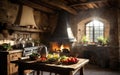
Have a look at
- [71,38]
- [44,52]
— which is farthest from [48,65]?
[71,38]

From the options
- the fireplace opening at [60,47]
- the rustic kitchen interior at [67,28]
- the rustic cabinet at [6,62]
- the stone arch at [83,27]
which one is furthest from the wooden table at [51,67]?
the stone arch at [83,27]

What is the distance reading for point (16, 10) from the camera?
597 cm

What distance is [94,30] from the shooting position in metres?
7.78

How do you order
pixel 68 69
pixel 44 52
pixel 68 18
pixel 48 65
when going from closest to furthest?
pixel 68 69 < pixel 48 65 < pixel 44 52 < pixel 68 18

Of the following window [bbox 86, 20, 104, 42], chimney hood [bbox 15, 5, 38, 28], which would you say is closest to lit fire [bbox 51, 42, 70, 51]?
window [bbox 86, 20, 104, 42]

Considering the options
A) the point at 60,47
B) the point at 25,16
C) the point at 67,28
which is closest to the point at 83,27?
the point at 67,28

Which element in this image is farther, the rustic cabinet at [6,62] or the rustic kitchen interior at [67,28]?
the rustic kitchen interior at [67,28]

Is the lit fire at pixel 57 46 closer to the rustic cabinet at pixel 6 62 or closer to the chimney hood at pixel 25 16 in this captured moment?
the chimney hood at pixel 25 16

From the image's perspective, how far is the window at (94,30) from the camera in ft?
25.0

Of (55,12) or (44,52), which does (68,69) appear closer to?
(44,52)

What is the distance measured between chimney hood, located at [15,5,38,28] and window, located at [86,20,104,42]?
2.87 meters

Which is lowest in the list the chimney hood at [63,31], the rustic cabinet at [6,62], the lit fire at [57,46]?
the rustic cabinet at [6,62]

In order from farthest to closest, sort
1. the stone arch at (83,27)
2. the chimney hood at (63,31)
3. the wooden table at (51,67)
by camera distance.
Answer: the stone arch at (83,27) < the chimney hood at (63,31) < the wooden table at (51,67)

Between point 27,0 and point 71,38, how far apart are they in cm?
275
